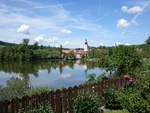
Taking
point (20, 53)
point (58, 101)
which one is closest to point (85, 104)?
point (58, 101)

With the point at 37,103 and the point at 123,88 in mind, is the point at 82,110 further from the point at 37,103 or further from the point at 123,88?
the point at 123,88

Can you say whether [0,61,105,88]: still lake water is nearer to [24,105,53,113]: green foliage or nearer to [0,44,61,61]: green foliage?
[24,105,53,113]: green foliage

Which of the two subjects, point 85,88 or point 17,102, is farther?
point 85,88

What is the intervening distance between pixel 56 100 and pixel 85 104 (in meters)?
0.92

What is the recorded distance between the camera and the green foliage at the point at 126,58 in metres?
13.8

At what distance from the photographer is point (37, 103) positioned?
534 centimetres

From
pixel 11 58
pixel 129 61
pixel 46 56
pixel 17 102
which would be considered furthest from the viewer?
pixel 46 56

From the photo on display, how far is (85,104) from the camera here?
6.29m

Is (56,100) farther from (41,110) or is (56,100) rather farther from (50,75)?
(50,75)

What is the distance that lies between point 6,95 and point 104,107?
436cm

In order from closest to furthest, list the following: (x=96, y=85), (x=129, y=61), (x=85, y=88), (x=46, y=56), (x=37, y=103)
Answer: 1. (x=37, y=103)
2. (x=85, y=88)
3. (x=96, y=85)
4. (x=129, y=61)
5. (x=46, y=56)

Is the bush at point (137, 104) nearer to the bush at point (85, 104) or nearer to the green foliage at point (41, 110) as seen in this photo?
the bush at point (85, 104)

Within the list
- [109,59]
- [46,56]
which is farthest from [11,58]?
[109,59]

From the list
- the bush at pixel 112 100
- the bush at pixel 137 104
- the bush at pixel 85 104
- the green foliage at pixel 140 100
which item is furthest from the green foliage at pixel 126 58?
the bush at pixel 85 104
